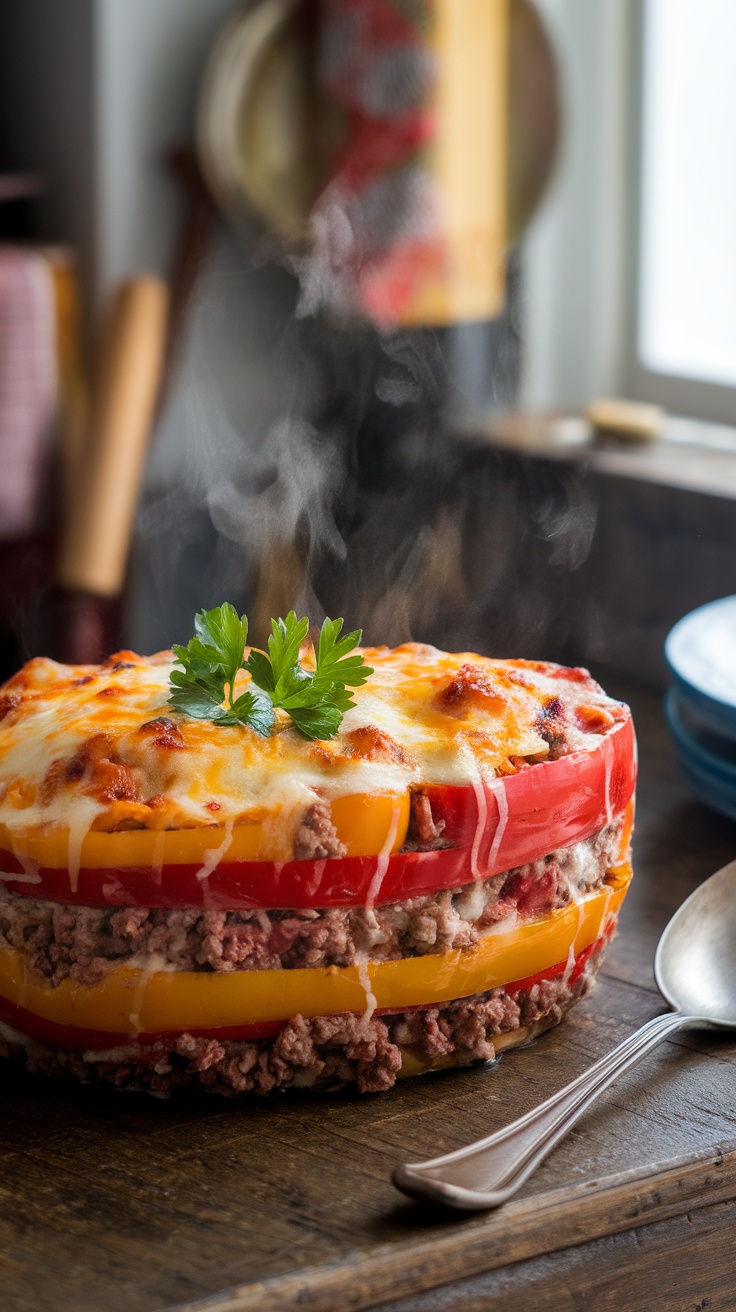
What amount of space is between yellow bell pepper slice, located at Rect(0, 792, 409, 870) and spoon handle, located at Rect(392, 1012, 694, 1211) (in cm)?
18

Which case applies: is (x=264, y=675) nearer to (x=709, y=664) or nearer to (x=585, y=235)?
(x=709, y=664)

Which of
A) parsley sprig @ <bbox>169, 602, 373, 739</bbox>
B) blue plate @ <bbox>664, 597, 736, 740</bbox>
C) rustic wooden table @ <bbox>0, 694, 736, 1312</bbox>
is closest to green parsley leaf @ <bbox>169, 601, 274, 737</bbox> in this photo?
parsley sprig @ <bbox>169, 602, 373, 739</bbox>

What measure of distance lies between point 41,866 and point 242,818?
0.13 m

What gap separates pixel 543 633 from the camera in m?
2.23

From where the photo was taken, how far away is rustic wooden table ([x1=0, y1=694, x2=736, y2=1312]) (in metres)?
0.77

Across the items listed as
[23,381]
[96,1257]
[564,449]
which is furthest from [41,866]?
[23,381]

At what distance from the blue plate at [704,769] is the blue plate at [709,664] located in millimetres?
38

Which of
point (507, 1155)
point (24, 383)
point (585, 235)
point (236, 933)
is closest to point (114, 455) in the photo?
point (24, 383)

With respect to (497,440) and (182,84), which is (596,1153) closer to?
(497,440)

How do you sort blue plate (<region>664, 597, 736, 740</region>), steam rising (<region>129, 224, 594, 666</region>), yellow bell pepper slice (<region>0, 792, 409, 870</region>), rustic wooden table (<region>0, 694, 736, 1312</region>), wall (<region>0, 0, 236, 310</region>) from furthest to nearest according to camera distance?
wall (<region>0, 0, 236, 310</region>) < steam rising (<region>129, 224, 594, 666</region>) < blue plate (<region>664, 597, 736, 740</region>) < yellow bell pepper slice (<region>0, 792, 409, 870</region>) < rustic wooden table (<region>0, 694, 736, 1312</region>)

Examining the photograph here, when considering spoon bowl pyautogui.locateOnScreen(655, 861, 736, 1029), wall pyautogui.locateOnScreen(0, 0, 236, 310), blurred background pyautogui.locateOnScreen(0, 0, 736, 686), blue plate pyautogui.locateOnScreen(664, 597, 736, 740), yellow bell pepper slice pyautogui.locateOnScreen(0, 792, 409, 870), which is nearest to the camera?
yellow bell pepper slice pyautogui.locateOnScreen(0, 792, 409, 870)

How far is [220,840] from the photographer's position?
874mm

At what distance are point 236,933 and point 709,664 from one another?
72 centimetres

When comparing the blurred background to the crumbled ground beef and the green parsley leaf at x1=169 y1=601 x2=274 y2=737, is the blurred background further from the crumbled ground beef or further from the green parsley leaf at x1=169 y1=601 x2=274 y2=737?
the crumbled ground beef
